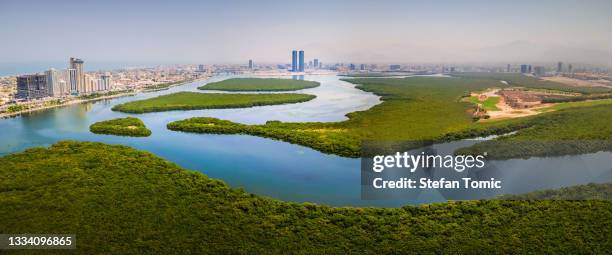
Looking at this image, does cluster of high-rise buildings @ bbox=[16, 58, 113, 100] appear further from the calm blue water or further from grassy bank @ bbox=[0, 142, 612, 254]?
grassy bank @ bbox=[0, 142, 612, 254]

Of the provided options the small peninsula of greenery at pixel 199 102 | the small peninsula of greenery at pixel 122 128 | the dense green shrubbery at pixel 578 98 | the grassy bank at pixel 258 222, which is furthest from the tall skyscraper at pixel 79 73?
the dense green shrubbery at pixel 578 98

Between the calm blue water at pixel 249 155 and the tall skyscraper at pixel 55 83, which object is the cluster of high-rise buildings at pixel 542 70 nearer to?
the calm blue water at pixel 249 155

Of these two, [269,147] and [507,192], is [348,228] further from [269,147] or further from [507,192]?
[269,147]

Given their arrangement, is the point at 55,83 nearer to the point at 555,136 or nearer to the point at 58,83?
the point at 58,83

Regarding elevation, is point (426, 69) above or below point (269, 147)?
above

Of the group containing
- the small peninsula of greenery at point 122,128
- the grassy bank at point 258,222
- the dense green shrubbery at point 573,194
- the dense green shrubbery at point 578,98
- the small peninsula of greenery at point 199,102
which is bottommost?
the grassy bank at point 258,222

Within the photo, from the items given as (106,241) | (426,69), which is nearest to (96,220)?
(106,241)

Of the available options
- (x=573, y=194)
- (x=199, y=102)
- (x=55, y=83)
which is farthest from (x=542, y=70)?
(x=55, y=83)
